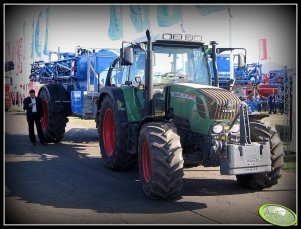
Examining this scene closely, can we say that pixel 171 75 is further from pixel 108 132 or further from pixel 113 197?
pixel 113 197

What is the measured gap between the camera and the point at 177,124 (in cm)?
705

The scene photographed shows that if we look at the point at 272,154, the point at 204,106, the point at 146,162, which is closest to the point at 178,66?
the point at 204,106

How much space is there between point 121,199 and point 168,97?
6.79ft

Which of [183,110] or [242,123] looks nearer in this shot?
[242,123]

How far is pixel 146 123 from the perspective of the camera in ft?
21.8

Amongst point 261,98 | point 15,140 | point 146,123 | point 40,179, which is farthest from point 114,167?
point 261,98

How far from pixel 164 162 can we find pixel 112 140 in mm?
3270

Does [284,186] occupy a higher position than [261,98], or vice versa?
[261,98]

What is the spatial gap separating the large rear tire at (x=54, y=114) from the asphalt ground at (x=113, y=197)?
2717mm

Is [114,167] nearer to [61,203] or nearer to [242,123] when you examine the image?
[61,203]

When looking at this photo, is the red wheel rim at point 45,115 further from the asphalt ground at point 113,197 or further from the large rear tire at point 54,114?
the asphalt ground at point 113,197

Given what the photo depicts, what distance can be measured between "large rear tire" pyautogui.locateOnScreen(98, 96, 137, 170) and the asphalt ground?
0.23m

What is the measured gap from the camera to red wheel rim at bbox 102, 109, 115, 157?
8820 mm

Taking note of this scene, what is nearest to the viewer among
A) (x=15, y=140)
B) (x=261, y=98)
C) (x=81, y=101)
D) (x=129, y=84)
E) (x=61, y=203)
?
(x=61, y=203)
